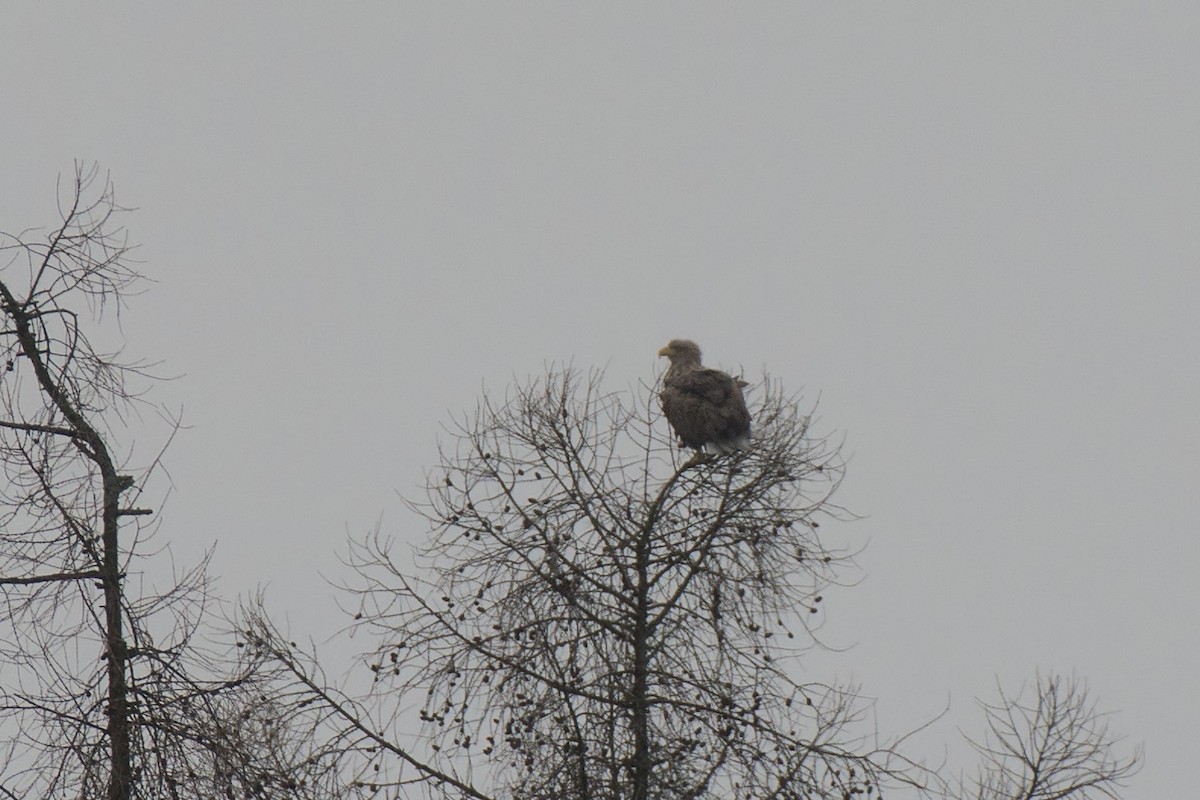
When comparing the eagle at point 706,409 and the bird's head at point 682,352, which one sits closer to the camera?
the eagle at point 706,409

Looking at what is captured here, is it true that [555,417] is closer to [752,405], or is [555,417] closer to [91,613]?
[752,405]

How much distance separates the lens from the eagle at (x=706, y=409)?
12.8 meters

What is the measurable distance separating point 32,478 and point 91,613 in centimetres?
86

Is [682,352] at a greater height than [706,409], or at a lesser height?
greater

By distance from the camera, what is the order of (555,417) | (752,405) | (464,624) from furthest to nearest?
(752,405), (555,417), (464,624)

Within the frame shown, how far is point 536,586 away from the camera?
428 inches

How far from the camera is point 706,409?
13258 mm

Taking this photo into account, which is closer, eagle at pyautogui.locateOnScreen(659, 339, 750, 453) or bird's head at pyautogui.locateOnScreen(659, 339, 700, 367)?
eagle at pyautogui.locateOnScreen(659, 339, 750, 453)

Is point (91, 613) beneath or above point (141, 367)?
beneath

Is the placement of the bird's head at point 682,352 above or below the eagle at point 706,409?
above

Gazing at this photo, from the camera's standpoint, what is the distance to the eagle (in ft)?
41.9

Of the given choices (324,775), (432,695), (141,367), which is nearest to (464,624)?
(432,695)

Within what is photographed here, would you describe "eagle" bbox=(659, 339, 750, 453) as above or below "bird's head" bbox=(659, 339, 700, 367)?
below

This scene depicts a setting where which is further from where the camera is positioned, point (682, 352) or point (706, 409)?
point (682, 352)
